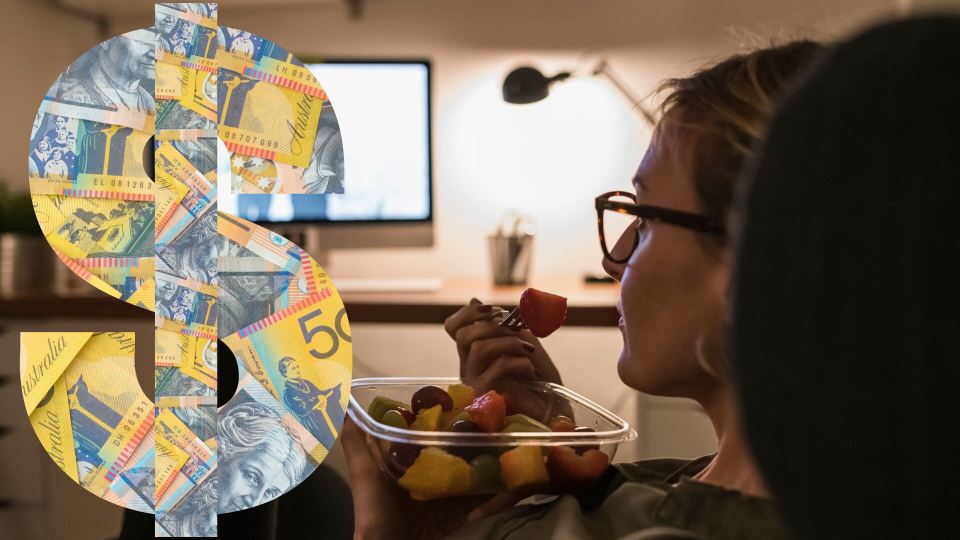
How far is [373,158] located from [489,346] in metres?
1.29

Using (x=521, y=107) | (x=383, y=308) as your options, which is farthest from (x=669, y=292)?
(x=521, y=107)

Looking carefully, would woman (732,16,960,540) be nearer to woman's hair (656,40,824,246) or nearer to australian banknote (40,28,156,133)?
woman's hair (656,40,824,246)

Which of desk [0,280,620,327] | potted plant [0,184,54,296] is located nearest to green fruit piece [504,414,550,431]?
desk [0,280,620,327]

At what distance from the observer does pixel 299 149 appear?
0.56m

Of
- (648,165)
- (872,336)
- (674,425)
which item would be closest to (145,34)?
(648,165)

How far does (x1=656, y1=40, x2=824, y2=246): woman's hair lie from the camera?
1.84ft

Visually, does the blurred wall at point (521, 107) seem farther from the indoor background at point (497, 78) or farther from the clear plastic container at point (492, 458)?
the clear plastic container at point (492, 458)

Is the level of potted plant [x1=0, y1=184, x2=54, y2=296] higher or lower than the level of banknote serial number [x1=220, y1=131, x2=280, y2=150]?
lower

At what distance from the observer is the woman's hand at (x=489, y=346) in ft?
2.64

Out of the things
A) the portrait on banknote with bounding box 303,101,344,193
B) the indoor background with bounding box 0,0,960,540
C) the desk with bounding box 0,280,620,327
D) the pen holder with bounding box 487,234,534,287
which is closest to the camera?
the portrait on banknote with bounding box 303,101,344,193

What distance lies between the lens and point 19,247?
1.79 m

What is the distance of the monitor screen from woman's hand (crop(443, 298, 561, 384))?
4.06ft

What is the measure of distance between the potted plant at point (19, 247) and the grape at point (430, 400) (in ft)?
4.87

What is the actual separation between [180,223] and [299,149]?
11 centimetres
